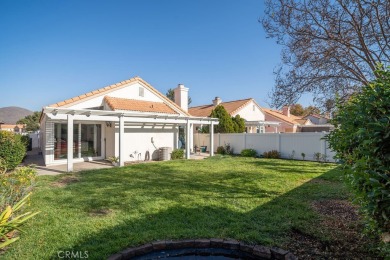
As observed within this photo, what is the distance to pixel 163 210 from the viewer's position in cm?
680

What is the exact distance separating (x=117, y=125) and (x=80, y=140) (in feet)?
9.49

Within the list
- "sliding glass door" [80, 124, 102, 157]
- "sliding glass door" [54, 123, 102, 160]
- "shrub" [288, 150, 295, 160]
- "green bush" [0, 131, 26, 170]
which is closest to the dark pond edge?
"green bush" [0, 131, 26, 170]

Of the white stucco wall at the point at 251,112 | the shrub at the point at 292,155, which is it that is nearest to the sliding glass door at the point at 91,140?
the shrub at the point at 292,155

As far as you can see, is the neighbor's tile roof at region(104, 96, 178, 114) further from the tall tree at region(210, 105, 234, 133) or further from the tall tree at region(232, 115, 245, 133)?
the tall tree at region(232, 115, 245, 133)

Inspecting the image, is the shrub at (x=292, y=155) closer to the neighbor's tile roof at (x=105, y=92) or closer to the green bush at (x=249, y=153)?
the green bush at (x=249, y=153)

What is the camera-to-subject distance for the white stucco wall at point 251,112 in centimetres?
3338

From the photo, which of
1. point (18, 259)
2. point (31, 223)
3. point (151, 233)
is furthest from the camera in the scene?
point (31, 223)

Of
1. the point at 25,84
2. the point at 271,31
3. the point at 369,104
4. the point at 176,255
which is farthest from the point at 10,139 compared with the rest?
the point at 369,104

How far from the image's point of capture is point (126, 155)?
18188mm

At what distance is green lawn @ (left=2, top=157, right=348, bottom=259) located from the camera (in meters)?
5.00

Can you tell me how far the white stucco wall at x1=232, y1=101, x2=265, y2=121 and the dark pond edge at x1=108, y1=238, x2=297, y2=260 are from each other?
93.5 feet

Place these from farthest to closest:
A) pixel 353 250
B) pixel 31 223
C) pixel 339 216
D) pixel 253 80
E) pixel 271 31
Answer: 1. pixel 253 80
2. pixel 271 31
3. pixel 339 216
4. pixel 31 223
5. pixel 353 250

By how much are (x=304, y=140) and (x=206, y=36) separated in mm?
11406

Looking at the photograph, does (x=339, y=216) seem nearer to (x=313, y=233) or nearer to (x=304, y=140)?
(x=313, y=233)
